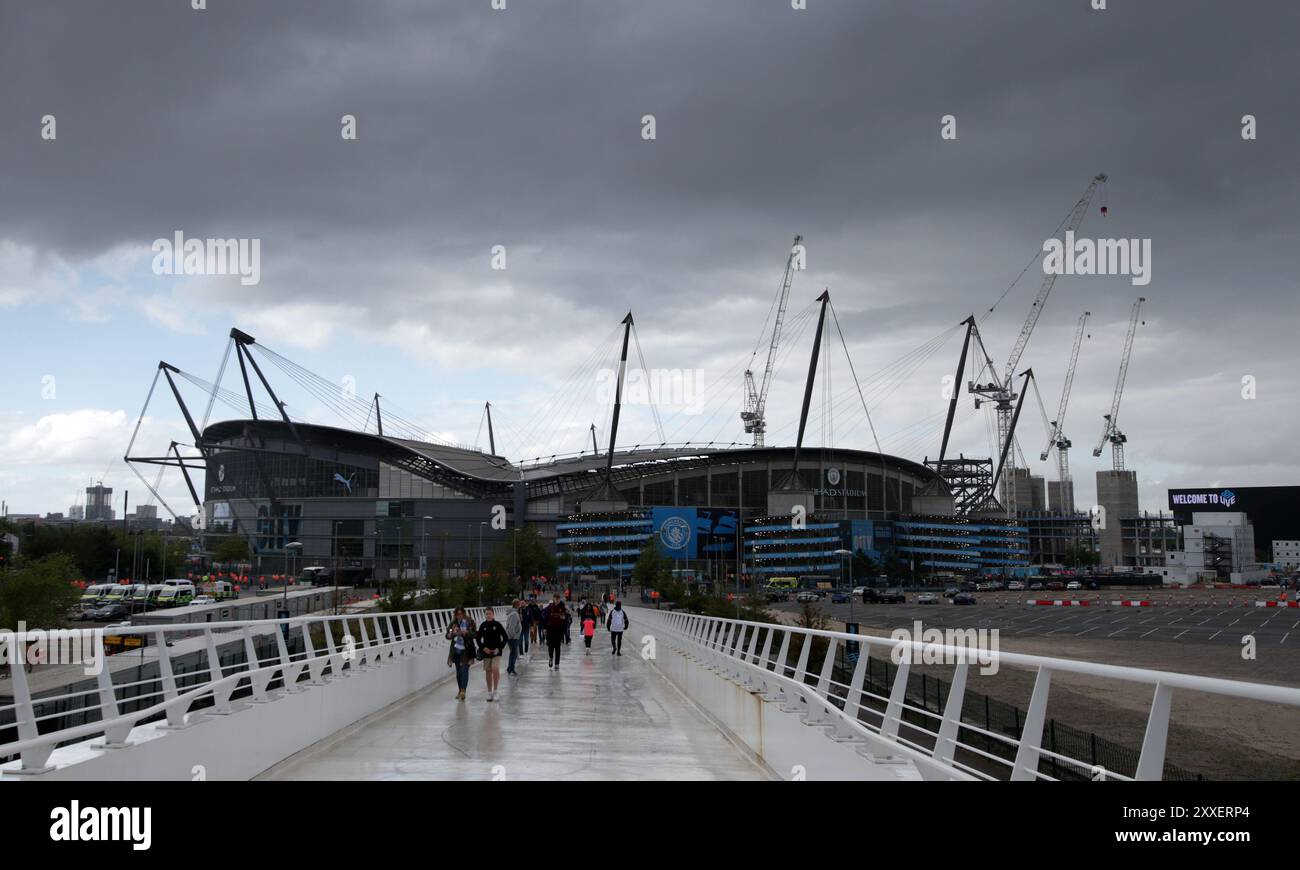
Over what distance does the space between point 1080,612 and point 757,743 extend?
292 feet

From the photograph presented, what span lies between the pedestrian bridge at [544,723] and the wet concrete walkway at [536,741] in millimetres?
46

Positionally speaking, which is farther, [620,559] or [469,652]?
[620,559]

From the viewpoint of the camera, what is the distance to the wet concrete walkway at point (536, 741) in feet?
39.3

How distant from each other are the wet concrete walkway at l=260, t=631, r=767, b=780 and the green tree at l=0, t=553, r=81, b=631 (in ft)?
125

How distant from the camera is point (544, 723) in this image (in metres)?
16.8

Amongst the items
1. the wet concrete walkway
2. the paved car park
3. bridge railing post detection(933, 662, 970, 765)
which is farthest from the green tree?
bridge railing post detection(933, 662, 970, 765)

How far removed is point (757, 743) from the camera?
43.2 ft

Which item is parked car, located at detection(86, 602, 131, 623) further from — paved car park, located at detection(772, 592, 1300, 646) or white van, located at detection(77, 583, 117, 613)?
paved car park, located at detection(772, 592, 1300, 646)

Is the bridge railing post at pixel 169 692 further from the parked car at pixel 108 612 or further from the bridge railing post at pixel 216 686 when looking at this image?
the parked car at pixel 108 612

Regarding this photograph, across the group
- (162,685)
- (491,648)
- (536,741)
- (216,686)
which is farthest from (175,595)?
(216,686)

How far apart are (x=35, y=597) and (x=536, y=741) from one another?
47815 millimetres

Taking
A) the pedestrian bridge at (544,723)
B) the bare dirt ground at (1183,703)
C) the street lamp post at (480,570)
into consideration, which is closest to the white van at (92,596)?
the street lamp post at (480,570)
